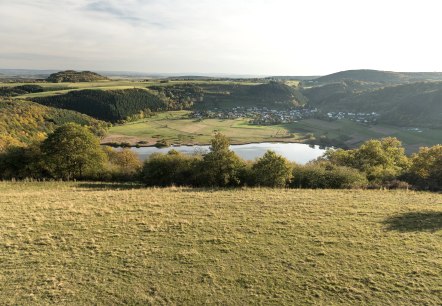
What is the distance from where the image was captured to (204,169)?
40.5 metres

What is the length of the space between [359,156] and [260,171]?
955 inches

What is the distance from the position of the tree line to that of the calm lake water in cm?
6882

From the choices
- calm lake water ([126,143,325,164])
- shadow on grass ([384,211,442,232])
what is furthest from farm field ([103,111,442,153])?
shadow on grass ([384,211,442,232])

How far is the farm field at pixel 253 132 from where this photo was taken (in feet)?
471

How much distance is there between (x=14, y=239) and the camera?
19.0 m

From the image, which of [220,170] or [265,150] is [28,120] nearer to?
[265,150]

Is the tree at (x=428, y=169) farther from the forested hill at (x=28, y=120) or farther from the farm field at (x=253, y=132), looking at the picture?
the forested hill at (x=28, y=120)

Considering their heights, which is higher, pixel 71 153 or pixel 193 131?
pixel 71 153

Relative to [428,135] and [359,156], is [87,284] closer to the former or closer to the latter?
[359,156]

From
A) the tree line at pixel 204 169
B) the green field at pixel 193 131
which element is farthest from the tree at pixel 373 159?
the green field at pixel 193 131

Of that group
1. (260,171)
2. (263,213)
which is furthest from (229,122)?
(263,213)

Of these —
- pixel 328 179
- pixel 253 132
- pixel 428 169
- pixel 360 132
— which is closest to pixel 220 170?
pixel 328 179

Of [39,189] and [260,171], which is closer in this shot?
[39,189]

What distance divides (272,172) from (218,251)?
2118 centimetres
